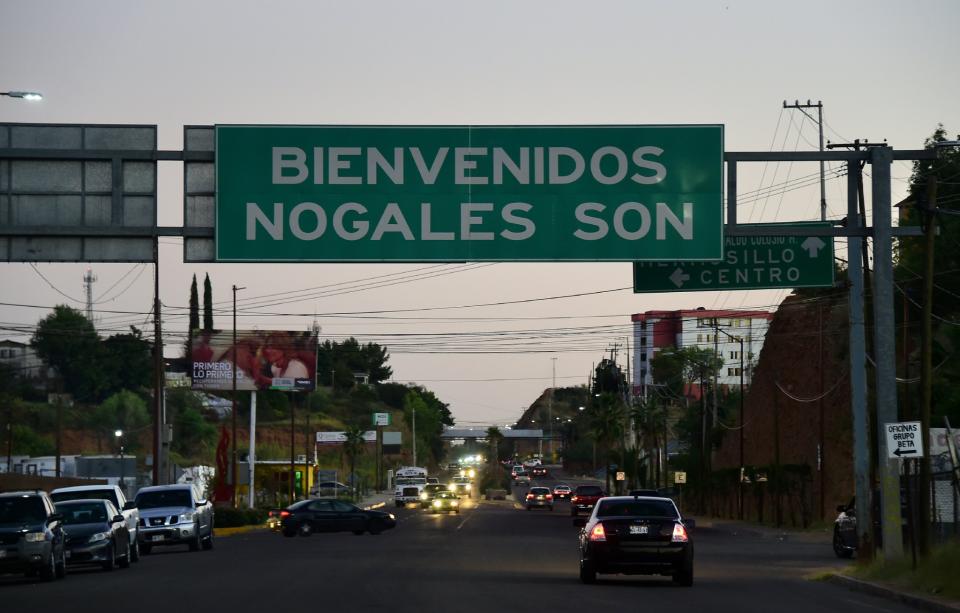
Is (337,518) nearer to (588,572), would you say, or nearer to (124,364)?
(588,572)

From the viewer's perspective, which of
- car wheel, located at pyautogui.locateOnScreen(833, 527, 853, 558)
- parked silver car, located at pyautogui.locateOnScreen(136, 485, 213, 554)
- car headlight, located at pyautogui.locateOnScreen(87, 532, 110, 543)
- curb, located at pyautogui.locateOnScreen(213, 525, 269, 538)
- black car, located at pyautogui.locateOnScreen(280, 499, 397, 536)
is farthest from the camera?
curb, located at pyautogui.locateOnScreen(213, 525, 269, 538)

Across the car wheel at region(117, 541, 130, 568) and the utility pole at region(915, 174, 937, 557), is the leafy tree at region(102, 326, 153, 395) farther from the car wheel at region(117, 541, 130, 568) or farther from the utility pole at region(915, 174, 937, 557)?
the utility pole at region(915, 174, 937, 557)

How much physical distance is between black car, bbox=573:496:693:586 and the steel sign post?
16.2 ft

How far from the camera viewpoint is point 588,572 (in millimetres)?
24234

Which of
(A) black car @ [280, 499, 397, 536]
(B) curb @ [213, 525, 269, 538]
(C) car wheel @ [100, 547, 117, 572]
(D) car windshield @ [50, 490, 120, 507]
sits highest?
(D) car windshield @ [50, 490, 120, 507]

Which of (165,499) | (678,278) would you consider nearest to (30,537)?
(678,278)

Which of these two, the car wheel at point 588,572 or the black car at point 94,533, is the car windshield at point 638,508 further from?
the black car at point 94,533

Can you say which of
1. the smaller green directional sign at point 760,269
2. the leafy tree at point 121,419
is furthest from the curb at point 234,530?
the leafy tree at point 121,419

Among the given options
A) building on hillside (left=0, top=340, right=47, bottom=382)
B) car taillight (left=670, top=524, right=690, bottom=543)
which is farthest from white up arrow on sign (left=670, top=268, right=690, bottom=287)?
building on hillside (left=0, top=340, right=47, bottom=382)

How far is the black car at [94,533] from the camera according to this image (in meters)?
29.5

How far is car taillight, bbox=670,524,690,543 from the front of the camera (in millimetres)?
23953

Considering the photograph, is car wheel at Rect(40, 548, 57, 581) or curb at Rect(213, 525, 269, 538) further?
curb at Rect(213, 525, 269, 538)

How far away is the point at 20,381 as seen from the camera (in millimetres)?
166375

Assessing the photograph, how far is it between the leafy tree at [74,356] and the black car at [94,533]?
136352 millimetres
